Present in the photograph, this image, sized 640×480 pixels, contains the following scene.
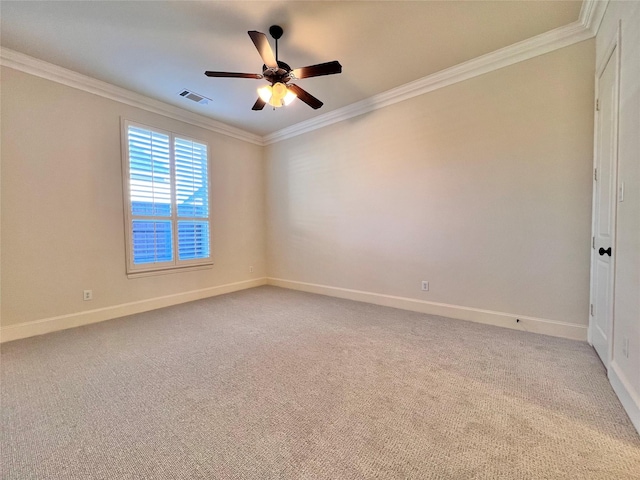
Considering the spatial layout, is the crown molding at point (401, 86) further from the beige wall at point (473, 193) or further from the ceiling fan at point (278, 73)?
the ceiling fan at point (278, 73)

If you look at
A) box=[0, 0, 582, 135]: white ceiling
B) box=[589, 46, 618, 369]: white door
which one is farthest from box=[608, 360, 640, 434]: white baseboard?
box=[0, 0, 582, 135]: white ceiling

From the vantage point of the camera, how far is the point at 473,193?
301 centimetres

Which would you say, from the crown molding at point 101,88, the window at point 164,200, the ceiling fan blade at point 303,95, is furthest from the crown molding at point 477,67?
the window at point 164,200

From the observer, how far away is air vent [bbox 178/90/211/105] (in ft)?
11.3

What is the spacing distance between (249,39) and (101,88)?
6.97 feet

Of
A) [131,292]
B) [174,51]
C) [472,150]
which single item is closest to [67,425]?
[131,292]

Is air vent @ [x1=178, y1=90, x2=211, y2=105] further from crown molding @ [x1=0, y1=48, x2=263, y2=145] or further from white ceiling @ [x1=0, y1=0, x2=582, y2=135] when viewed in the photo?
crown molding @ [x1=0, y1=48, x2=263, y2=145]

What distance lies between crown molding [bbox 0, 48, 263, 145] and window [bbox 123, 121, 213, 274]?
0.30 meters

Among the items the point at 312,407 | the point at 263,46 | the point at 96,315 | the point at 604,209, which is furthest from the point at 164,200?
the point at 604,209

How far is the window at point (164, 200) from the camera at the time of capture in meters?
3.56

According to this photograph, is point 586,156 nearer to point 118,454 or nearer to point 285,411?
point 285,411

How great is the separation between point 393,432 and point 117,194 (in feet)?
13.0

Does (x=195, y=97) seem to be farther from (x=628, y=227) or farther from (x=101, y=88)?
(x=628, y=227)

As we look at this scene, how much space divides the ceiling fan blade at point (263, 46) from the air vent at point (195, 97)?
169cm
